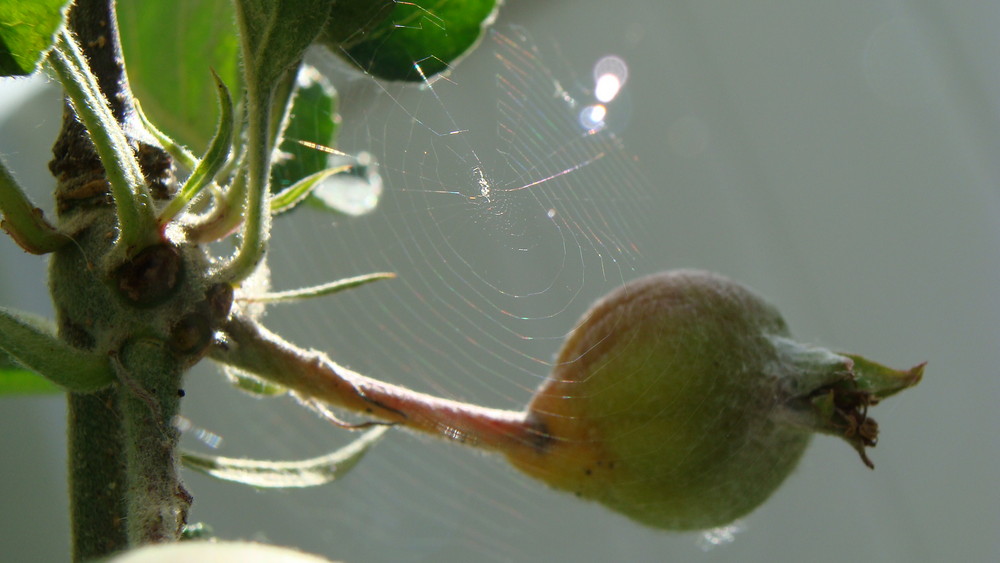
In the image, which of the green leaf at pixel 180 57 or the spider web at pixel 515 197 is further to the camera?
the green leaf at pixel 180 57

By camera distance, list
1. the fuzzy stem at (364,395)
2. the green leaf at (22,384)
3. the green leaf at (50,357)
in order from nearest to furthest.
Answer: the green leaf at (50,357), the fuzzy stem at (364,395), the green leaf at (22,384)

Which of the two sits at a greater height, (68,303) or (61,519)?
(61,519)

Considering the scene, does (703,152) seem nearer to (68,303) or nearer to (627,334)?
(627,334)

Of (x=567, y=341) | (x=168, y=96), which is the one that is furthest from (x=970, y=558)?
(x=168, y=96)

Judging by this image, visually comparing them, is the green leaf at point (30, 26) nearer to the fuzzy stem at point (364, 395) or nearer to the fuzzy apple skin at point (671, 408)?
the fuzzy stem at point (364, 395)

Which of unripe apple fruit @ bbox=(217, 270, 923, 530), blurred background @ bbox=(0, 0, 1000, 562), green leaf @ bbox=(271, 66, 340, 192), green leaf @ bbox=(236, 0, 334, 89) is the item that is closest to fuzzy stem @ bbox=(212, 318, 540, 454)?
unripe apple fruit @ bbox=(217, 270, 923, 530)

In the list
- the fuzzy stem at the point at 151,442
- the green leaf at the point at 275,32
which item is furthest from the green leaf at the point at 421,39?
the fuzzy stem at the point at 151,442
